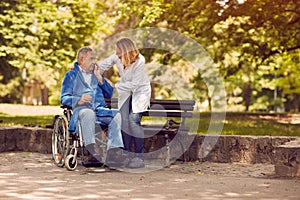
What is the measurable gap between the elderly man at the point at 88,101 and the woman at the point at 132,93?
284mm

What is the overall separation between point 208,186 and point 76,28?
17774 millimetres

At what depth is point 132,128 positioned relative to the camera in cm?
935

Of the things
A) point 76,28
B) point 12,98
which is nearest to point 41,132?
point 76,28

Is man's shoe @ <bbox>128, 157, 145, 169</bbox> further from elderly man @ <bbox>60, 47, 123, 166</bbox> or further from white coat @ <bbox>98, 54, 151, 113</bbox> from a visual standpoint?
white coat @ <bbox>98, 54, 151, 113</bbox>

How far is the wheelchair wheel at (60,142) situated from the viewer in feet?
29.5

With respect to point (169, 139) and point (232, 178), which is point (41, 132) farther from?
point (232, 178)

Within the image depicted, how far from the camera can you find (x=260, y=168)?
925 cm

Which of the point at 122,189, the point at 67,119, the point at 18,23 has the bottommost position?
the point at 122,189

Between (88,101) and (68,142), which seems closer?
(68,142)

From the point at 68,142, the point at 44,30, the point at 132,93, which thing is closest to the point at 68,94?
the point at 68,142

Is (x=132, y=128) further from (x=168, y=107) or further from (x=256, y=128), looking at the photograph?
(x=256, y=128)

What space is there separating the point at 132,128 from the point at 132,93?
1.62ft

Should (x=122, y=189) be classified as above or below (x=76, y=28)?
below

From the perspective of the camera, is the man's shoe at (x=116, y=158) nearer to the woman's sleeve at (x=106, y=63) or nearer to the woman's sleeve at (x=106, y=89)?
the woman's sleeve at (x=106, y=89)
